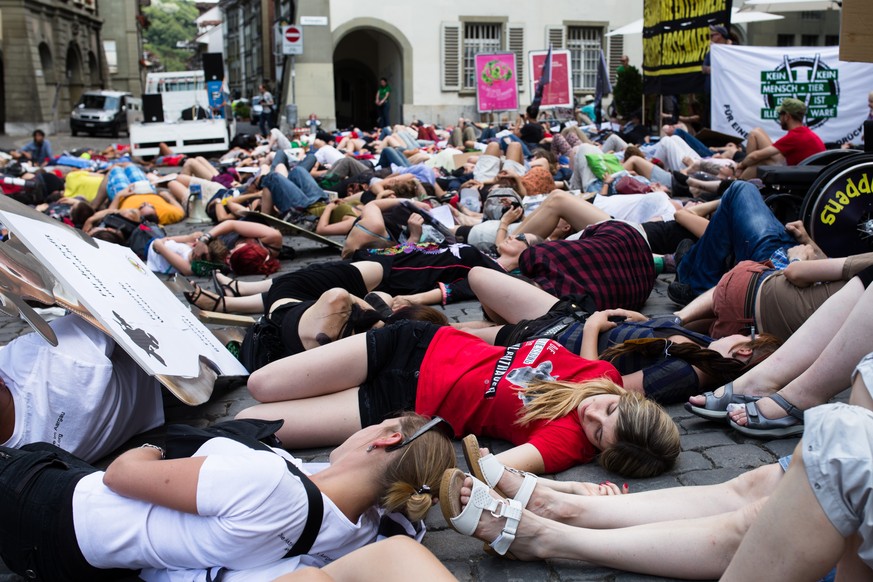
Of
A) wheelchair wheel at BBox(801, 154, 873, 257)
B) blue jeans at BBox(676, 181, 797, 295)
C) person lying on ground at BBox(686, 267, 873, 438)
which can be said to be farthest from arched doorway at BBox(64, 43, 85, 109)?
person lying on ground at BBox(686, 267, 873, 438)

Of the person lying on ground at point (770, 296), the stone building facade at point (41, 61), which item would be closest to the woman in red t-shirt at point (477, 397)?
the person lying on ground at point (770, 296)

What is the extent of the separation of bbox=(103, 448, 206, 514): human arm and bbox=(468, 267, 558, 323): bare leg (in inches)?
101

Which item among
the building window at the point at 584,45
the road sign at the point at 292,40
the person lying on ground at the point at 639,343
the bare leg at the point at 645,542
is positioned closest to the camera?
the bare leg at the point at 645,542

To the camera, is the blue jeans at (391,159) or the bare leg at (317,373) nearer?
the bare leg at (317,373)

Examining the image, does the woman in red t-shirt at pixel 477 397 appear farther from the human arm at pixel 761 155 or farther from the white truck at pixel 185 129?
the white truck at pixel 185 129

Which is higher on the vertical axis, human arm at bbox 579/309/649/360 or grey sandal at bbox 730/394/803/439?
human arm at bbox 579/309/649/360

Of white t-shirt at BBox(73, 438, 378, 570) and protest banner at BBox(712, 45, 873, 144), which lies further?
protest banner at BBox(712, 45, 873, 144)

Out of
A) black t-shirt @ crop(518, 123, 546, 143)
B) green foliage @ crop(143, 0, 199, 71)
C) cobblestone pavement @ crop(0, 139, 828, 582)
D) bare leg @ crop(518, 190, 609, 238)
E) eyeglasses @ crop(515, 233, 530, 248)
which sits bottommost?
cobblestone pavement @ crop(0, 139, 828, 582)

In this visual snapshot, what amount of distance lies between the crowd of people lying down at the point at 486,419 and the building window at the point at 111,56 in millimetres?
52104

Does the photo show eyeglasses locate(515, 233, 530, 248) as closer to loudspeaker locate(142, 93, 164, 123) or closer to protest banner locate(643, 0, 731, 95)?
protest banner locate(643, 0, 731, 95)

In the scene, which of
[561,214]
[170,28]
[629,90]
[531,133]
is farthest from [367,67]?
[170,28]

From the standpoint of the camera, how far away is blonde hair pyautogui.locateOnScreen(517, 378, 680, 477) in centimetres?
325

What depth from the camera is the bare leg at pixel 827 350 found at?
3176 mm

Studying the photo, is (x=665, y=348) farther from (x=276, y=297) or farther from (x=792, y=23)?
(x=792, y=23)
